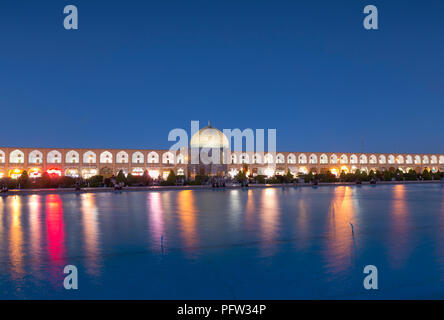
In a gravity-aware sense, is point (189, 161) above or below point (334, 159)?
below

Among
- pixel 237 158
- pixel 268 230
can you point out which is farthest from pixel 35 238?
pixel 237 158

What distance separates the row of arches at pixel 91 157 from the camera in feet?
148

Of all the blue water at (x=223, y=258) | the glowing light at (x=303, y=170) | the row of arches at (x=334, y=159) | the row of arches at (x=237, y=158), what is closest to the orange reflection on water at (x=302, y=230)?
the blue water at (x=223, y=258)

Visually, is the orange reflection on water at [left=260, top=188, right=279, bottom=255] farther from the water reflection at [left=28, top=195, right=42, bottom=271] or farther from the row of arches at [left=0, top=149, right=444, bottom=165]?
the row of arches at [left=0, top=149, right=444, bottom=165]

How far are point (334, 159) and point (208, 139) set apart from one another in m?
23.8

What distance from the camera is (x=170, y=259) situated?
486 cm

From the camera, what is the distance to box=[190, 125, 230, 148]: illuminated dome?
139 feet

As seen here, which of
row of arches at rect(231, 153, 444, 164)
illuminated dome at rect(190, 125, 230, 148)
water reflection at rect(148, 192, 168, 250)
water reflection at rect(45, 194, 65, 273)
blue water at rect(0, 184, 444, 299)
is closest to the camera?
blue water at rect(0, 184, 444, 299)

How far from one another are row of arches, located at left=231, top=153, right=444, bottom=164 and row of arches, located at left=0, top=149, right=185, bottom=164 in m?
9.11

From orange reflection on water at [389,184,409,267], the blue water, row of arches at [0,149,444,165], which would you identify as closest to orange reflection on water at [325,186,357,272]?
the blue water

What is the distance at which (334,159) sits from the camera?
190 feet

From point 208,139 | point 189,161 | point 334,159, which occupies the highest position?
point 208,139

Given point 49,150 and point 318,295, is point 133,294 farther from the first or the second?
point 49,150

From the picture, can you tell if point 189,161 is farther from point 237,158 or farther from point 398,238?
point 398,238
